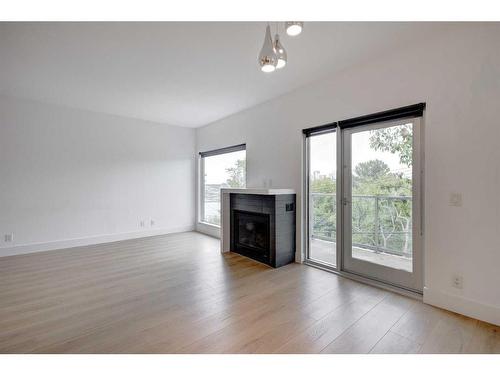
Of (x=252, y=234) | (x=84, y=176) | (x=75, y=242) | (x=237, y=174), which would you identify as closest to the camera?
(x=252, y=234)

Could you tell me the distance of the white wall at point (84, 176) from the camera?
404cm

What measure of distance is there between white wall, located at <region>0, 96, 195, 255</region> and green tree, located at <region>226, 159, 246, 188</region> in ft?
4.28

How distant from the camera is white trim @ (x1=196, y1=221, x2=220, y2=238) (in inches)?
215

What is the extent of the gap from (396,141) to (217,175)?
153 inches

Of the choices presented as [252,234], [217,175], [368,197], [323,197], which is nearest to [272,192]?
[323,197]

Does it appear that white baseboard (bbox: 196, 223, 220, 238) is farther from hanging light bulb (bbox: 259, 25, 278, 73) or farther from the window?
hanging light bulb (bbox: 259, 25, 278, 73)

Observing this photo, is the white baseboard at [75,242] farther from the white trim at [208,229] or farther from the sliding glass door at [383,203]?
the sliding glass door at [383,203]

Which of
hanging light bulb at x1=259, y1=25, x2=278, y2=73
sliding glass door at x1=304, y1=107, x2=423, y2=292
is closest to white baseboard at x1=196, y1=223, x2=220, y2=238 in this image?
sliding glass door at x1=304, y1=107, x2=423, y2=292

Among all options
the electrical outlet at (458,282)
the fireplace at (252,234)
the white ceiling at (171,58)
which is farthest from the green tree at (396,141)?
the fireplace at (252,234)

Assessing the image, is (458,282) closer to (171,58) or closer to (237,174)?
(171,58)

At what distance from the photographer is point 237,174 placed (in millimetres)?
5164
